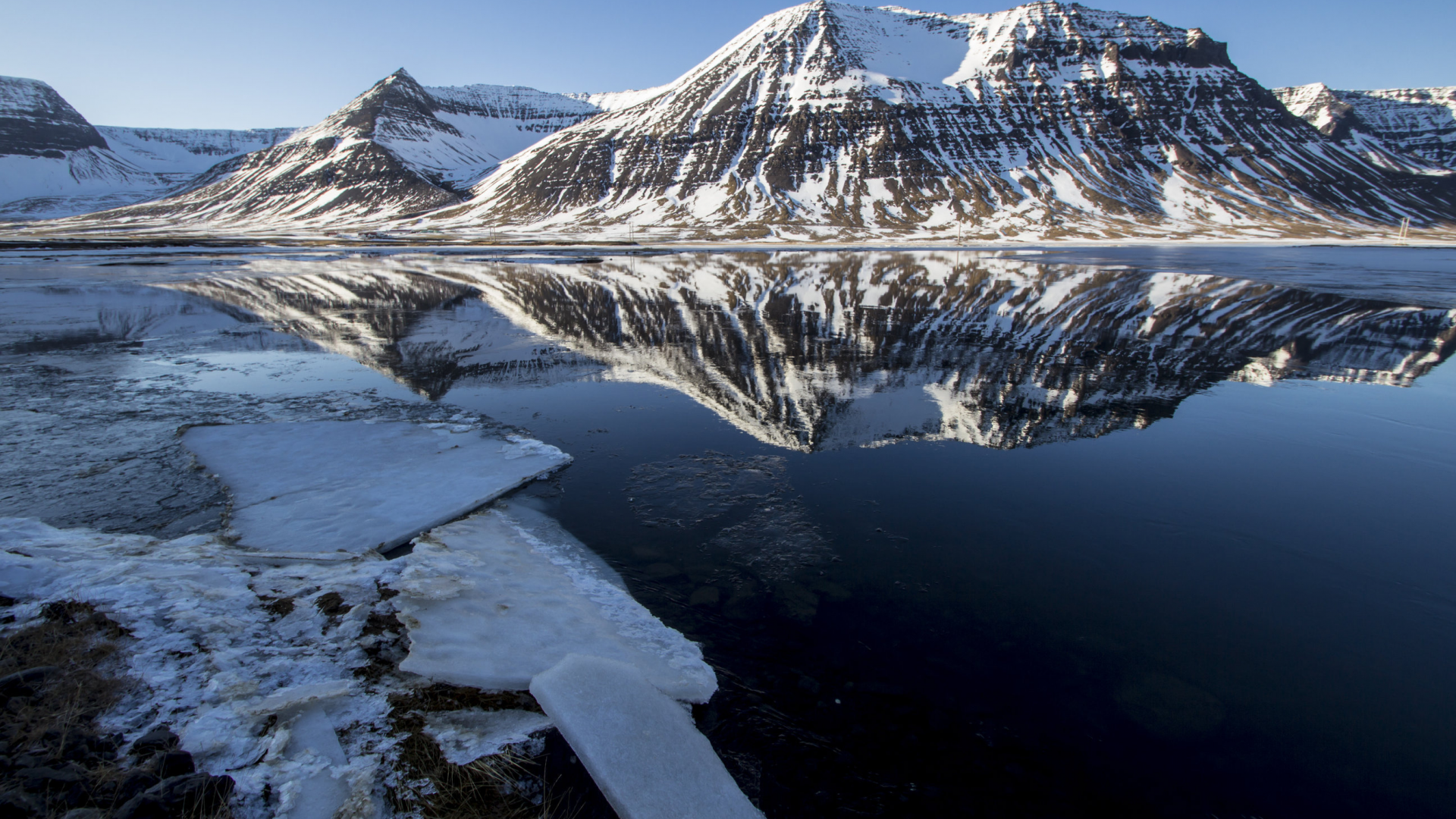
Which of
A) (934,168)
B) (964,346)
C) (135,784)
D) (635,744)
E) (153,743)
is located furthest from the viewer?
(934,168)

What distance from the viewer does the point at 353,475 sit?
971 cm

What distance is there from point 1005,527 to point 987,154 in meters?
172

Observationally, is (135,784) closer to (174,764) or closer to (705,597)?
(174,764)

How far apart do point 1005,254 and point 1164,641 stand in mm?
72834

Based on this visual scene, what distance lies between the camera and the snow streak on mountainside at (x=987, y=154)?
441 feet

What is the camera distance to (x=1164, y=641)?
6035 mm

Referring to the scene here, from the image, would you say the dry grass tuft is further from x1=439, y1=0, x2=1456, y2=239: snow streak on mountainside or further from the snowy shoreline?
x1=439, y1=0, x2=1456, y2=239: snow streak on mountainside

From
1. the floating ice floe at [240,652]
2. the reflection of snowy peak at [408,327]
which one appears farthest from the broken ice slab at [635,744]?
the reflection of snowy peak at [408,327]

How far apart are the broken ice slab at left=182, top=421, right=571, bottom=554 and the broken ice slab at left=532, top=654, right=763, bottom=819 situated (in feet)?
13.0

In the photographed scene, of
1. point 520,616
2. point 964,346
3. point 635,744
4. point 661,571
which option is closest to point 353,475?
point 520,616

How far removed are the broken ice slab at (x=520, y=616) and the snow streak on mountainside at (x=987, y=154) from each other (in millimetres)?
113411

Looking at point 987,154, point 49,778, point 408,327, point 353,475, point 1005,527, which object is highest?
point 987,154

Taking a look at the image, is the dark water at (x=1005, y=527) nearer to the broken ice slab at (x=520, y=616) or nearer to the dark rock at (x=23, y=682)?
the broken ice slab at (x=520, y=616)

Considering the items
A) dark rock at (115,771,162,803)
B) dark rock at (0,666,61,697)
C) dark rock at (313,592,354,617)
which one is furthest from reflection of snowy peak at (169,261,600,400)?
dark rock at (115,771,162,803)
